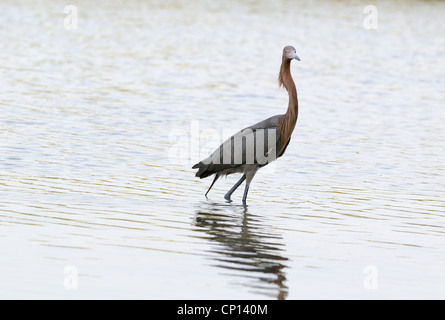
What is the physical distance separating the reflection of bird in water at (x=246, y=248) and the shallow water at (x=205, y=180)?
3 cm

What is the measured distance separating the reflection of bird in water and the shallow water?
27 mm

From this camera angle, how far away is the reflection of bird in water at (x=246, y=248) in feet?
26.1

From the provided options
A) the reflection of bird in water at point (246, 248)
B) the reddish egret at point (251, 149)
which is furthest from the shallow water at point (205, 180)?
the reddish egret at point (251, 149)

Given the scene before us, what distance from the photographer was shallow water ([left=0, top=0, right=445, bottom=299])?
26.6 ft

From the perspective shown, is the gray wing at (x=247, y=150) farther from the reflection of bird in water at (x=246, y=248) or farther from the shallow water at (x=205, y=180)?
the reflection of bird in water at (x=246, y=248)

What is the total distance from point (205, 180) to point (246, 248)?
3.76 meters

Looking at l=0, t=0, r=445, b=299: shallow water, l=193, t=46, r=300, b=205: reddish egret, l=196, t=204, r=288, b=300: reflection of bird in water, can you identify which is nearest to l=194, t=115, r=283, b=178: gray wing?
l=193, t=46, r=300, b=205: reddish egret

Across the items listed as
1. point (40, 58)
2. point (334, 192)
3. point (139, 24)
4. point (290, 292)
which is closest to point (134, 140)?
point (334, 192)

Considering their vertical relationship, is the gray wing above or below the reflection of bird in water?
above

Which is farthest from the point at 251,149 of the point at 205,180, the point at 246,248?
the point at 246,248

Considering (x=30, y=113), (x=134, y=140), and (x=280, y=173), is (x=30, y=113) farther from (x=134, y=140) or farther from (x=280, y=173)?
(x=280, y=173)

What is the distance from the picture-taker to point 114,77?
23391 millimetres

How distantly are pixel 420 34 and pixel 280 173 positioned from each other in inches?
1007

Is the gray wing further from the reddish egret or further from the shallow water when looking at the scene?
the shallow water
